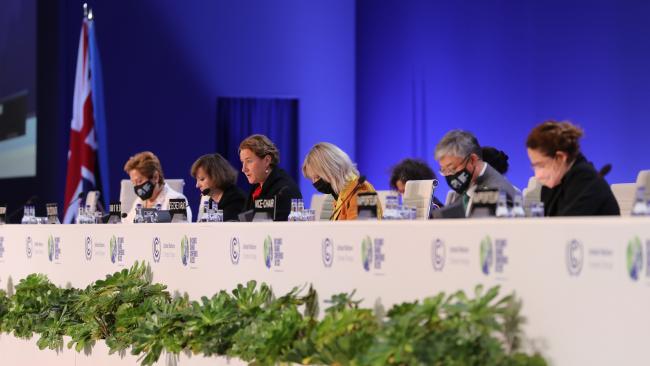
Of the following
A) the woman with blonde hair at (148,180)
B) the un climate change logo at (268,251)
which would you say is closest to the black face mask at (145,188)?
the woman with blonde hair at (148,180)

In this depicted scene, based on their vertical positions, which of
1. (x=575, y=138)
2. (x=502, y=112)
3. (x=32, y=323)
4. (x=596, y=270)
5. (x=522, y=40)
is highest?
(x=522, y=40)

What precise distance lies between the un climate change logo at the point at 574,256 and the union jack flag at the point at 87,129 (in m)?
7.09

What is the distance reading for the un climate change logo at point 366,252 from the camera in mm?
3172

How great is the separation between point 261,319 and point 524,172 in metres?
5.17

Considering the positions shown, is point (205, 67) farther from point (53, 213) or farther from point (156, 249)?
point (156, 249)

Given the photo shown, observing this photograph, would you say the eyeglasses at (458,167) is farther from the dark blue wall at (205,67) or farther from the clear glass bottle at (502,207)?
the dark blue wall at (205,67)

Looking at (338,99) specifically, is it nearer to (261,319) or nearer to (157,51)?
(157,51)

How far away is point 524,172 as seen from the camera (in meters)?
8.29

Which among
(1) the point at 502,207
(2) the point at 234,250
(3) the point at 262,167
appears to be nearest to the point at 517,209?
(1) the point at 502,207

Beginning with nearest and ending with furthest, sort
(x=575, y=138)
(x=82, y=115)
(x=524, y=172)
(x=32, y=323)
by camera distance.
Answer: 1. (x=575, y=138)
2. (x=32, y=323)
3. (x=524, y=172)
4. (x=82, y=115)

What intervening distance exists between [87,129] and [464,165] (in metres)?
5.43

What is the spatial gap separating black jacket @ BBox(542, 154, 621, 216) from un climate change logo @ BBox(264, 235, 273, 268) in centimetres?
96

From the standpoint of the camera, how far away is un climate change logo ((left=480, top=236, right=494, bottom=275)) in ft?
8.98

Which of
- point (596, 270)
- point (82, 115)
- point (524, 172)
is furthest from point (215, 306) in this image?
point (82, 115)
